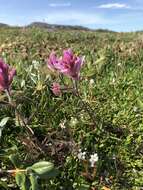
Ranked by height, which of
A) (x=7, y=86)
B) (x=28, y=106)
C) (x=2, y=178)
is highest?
(x=7, y=86)

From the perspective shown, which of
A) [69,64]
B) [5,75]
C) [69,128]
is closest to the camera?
[5,75]

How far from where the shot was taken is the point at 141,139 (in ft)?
14.5

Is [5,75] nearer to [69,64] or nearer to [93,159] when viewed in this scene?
[69,64]

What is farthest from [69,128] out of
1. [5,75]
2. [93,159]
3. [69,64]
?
[5,75]

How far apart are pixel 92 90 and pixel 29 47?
11.2 feet

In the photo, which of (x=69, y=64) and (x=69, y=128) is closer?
(x=69, y=64)

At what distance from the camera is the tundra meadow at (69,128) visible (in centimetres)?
377

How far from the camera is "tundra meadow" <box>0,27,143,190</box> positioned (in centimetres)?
377

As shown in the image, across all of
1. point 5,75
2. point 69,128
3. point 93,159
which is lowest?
point 93,159

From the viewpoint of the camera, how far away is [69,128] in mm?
4359

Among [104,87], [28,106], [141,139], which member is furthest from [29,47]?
[141,139]

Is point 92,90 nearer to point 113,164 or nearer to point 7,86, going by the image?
point 113,164

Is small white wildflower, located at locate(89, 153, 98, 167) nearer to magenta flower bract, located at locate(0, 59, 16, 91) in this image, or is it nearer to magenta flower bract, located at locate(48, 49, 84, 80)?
magenta flower bract, located at locate(48, 49, 84, 80)

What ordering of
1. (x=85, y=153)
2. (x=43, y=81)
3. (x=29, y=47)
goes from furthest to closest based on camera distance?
1. (x=29, y=47)
2. (x=43, y=81)
3. (x=85, y=153)
